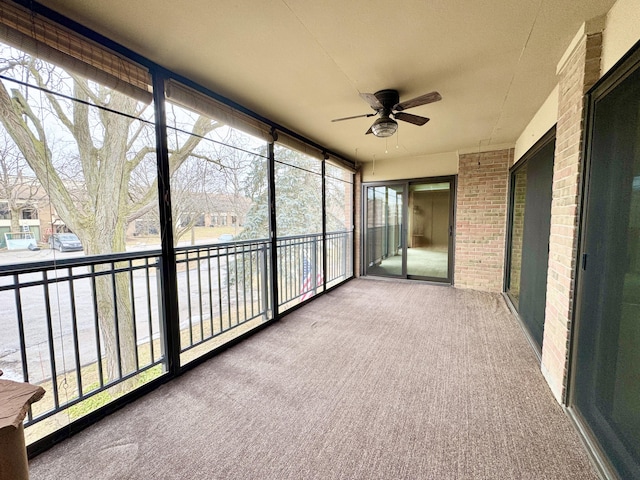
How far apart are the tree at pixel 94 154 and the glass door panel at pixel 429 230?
4.14 meters

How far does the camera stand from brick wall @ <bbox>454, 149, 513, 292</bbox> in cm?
440

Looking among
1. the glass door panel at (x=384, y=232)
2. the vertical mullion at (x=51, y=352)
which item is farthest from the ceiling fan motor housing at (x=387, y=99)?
the glass door panel at (x=384, y=232)

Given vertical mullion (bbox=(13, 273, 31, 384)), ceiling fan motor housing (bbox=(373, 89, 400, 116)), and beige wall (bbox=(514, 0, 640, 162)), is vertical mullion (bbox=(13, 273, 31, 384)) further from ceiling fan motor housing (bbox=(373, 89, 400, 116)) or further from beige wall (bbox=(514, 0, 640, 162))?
beige wall (bbox=(514, 0, 640, 162))

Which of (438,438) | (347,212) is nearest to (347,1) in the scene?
(438,438)

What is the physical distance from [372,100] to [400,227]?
11.0 feet

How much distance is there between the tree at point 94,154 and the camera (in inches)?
67.6

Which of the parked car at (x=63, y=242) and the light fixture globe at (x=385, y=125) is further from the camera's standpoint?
the light fixture globe at (x=385, y=125)

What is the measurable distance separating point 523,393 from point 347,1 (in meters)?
2.71

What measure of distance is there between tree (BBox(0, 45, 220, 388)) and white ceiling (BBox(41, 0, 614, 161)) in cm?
55

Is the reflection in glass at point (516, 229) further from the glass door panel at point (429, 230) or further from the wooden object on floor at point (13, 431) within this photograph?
the wooden object on floor at point (13, 431)

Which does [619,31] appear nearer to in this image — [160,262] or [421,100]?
[421,100]

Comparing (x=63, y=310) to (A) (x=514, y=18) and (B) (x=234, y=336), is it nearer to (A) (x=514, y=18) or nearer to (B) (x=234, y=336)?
(B) (x=234, y=336)

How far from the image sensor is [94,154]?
2502mm

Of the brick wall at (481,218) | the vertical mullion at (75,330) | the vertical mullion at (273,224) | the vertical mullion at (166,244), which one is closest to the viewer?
the vertical mullion at (75,330)
